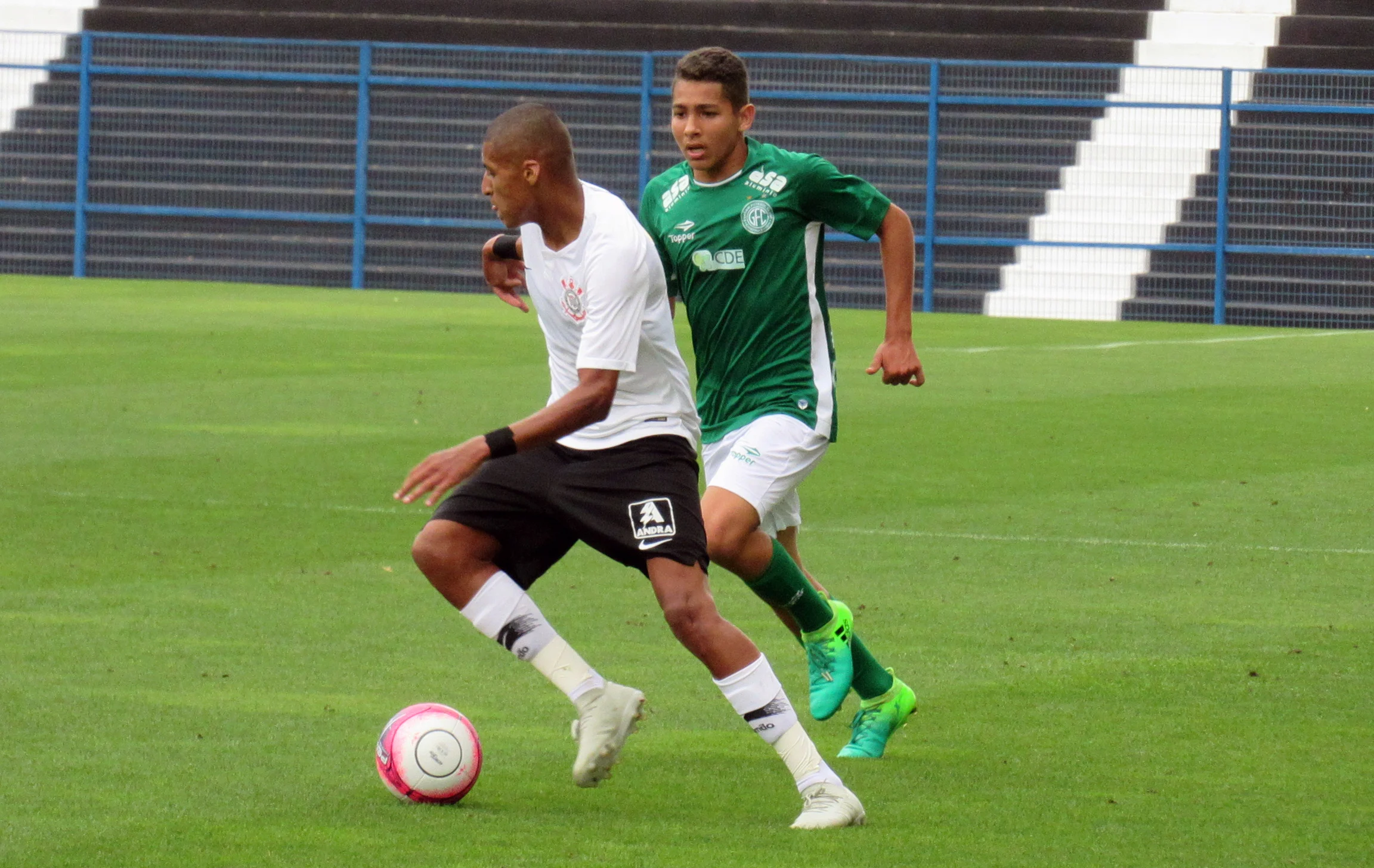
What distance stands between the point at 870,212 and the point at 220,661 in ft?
7.56

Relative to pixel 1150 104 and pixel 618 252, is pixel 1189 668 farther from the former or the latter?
pixel 1150 104

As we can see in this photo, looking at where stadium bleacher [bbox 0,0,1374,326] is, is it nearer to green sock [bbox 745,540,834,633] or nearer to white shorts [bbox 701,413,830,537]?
white shorts [bbox 701,413,830,537]

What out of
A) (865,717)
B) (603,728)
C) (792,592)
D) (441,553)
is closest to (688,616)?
(603,728)

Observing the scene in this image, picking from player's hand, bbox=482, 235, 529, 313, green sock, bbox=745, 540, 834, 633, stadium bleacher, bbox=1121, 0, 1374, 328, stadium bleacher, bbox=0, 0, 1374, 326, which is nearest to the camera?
green sock, bbox=745, 540, 834, 633

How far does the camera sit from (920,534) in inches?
390

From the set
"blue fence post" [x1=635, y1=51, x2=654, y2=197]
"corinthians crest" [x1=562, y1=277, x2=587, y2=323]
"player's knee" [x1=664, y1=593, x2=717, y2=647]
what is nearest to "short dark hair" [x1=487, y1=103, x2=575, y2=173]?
"corinthians crest" [x1=562, y1=277, x2=587, y2=323]

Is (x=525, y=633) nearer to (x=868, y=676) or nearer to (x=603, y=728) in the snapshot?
(x=603, y=728)

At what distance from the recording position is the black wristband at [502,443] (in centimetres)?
491

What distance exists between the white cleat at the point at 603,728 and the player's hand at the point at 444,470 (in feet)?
2.34

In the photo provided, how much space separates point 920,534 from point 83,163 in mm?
20090

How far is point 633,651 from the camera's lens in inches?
284

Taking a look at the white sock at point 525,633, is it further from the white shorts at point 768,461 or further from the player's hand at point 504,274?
the player's hand at point 504,274

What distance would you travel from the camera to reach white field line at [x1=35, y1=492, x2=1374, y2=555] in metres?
9.62

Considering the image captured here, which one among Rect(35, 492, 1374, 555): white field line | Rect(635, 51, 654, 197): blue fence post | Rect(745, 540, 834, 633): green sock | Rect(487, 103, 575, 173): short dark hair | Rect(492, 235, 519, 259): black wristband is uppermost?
Rect(635, 51, 654, 197): blue fence post
